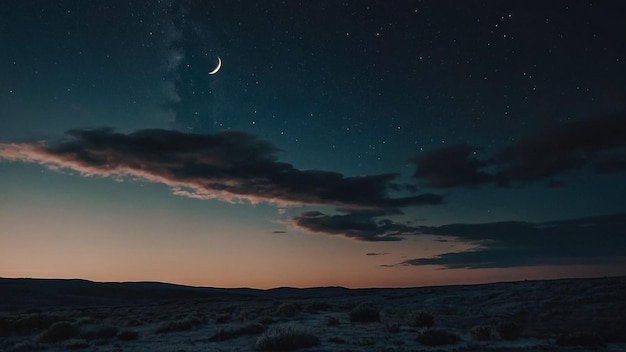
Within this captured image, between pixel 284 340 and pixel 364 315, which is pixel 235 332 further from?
pixel 364 315

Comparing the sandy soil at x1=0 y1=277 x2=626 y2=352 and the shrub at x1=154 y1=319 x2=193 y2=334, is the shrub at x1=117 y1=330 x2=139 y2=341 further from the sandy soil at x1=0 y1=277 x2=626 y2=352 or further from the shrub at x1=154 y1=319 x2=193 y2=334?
the shrub at x1=154 y1=319 x2=193 y2=334

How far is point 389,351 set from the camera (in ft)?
57.4

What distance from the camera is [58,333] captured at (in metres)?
23.7

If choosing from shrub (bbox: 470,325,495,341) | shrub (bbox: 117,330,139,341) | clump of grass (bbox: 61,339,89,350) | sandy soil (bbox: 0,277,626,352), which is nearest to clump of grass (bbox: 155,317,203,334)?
sandy soil (bbox: 0,277,626,352)

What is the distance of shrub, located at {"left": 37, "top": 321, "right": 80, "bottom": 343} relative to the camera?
908 inches

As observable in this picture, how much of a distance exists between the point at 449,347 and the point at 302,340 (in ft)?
17.5

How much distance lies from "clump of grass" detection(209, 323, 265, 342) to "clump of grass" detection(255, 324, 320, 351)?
373cm

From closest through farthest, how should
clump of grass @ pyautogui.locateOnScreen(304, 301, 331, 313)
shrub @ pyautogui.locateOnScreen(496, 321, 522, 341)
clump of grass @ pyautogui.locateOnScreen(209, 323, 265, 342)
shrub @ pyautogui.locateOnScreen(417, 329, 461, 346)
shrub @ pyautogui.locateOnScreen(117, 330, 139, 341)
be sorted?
shrub @ pyautogui.locateOnScreen(417, 329, 461, 346) < shrub @ pyautogui.locateOnScreen(496, 321, 522, 341) < clump of grass @ pyautogui.locateOnScreen(209, 323, 265, 342) < shrub @ pyautogui.locateOnScreen(117, 330, 139, 341) < clump of grass @ pyautogui.locateOnScreen(304, 301, 331, 313)

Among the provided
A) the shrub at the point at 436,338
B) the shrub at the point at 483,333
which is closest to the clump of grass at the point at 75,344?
the shrub at the point at 436,338

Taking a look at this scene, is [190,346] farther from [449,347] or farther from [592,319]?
[592,319]

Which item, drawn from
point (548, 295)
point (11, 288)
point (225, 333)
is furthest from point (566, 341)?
point (11, 288)

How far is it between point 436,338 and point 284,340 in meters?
5.91

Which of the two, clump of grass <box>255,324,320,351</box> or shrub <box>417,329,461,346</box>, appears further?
shrub <box>417,329,461,346</box>

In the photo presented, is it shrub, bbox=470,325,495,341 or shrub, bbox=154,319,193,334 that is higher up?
shrub, bbox=154,319,193,334
